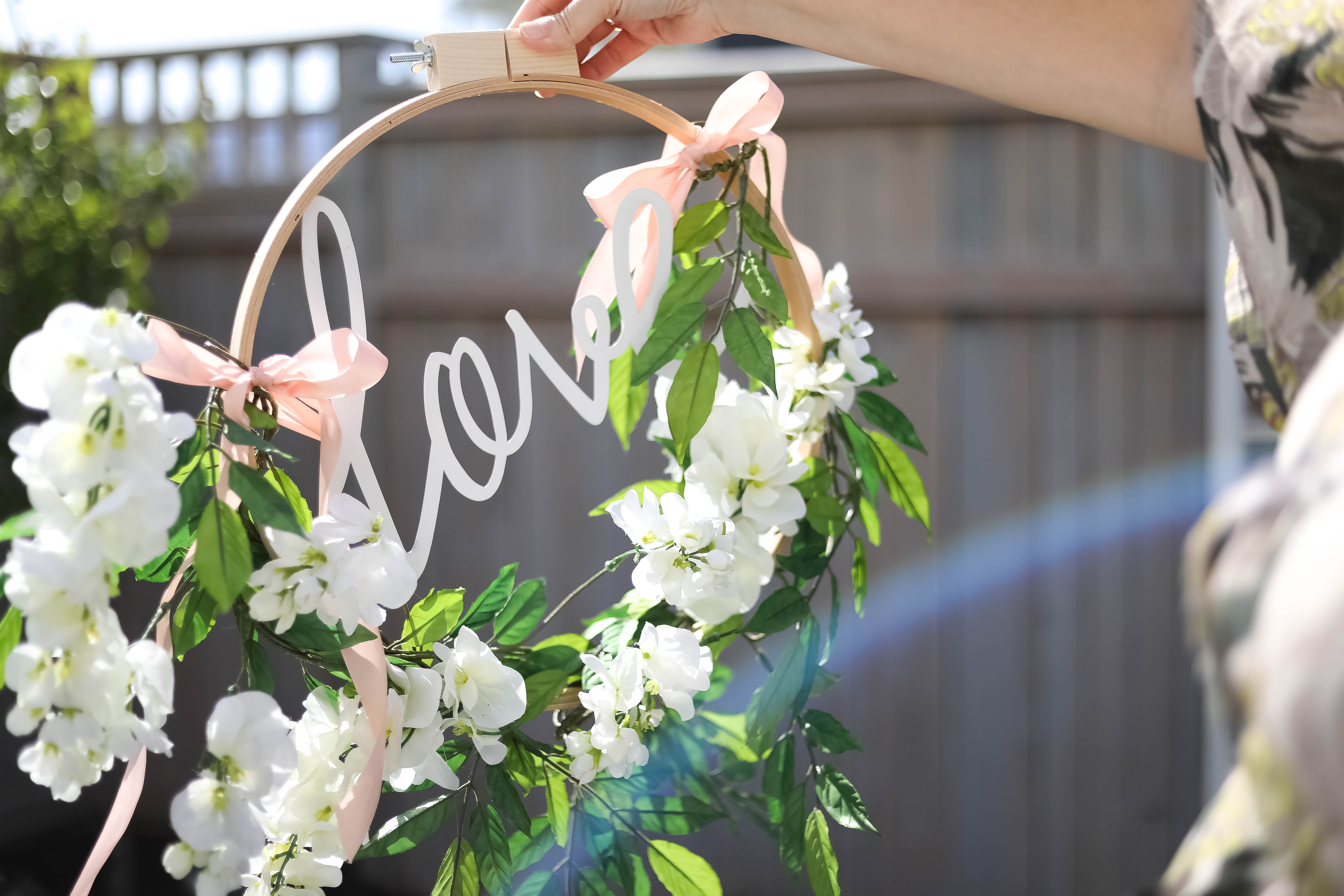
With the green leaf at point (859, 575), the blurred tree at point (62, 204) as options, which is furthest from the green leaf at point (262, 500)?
the blurred tree at point (62, 204)

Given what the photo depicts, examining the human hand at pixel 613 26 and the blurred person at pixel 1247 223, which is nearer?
the blurred person at pixel 1247 223

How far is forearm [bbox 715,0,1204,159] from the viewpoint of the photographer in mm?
736

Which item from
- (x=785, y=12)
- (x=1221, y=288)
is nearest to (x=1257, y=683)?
(x=785, y=12)

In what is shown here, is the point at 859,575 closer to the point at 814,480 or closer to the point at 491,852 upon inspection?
the point at 814,480

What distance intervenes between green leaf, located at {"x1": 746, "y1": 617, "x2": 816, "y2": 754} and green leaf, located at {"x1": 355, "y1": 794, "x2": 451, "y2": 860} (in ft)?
0.87

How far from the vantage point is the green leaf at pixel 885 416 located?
879 mm

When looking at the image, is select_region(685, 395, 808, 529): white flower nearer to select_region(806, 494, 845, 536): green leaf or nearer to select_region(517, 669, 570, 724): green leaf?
select_region(806, 494, 845, 536): green leaf

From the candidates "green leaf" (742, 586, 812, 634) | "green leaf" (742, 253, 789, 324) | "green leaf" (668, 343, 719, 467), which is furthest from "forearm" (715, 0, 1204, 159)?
"green leaf" (742, 586, 812, 634)

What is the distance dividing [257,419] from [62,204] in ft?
6.16

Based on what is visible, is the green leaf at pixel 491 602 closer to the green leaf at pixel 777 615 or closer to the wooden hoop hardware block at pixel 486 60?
the green leaf at pixel 777 615

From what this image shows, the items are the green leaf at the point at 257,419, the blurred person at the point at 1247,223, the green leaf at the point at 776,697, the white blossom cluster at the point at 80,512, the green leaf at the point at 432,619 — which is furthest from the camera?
the green leaf at the point at 776,697

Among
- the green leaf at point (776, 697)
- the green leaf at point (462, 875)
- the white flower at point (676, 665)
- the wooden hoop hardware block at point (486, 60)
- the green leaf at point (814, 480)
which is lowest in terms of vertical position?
the green leaf at point (462, 875)

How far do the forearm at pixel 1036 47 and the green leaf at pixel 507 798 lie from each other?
0.70m

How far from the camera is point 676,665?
75cm
